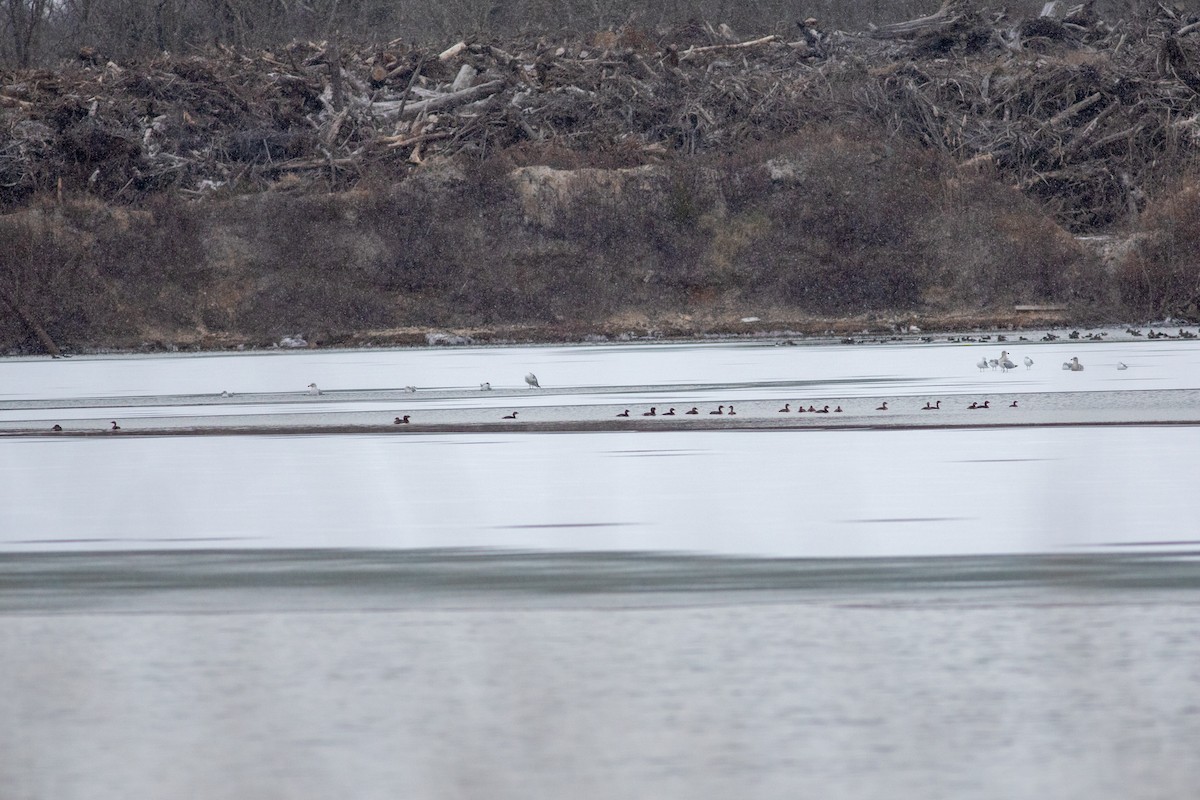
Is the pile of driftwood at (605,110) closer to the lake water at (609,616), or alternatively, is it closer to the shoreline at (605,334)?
the shoreline at (605,334)

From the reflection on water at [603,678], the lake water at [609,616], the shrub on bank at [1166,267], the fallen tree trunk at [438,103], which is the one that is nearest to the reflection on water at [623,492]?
the lake water at [609,616]

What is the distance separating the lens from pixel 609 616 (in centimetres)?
792

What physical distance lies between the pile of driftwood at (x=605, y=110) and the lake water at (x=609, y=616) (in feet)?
98.1

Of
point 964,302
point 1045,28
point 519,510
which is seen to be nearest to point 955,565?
point 519,510

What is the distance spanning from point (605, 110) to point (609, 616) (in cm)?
3923

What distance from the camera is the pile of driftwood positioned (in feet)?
148

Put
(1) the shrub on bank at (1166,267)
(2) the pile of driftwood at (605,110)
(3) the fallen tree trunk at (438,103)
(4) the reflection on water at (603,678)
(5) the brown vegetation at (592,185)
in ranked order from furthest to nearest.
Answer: (3) the fallen tree trunk at (438,103), (2) the pile of driftwood at (605,110), (5) the brown vegetation at (592,185), (1) the shrub on bank at (1166,267), (4) the reflection on water at (603,678)

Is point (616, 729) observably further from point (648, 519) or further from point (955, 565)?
point (648, 519)

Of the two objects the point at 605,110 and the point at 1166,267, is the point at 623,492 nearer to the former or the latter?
the point at 1166,267

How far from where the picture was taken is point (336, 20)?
59.1 metres

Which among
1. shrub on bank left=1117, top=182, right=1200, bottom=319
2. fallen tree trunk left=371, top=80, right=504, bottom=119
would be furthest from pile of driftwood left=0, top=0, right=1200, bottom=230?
shrub on bank left=1117, top=182, right=1200, bottom=319

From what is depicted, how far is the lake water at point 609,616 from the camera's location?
18.5 ft

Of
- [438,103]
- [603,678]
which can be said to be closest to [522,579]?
[603,678]

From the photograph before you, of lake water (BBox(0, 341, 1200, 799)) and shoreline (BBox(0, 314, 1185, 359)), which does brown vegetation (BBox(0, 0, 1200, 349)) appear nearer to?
shoreline (BBox(0, 314, 1185, 359))
